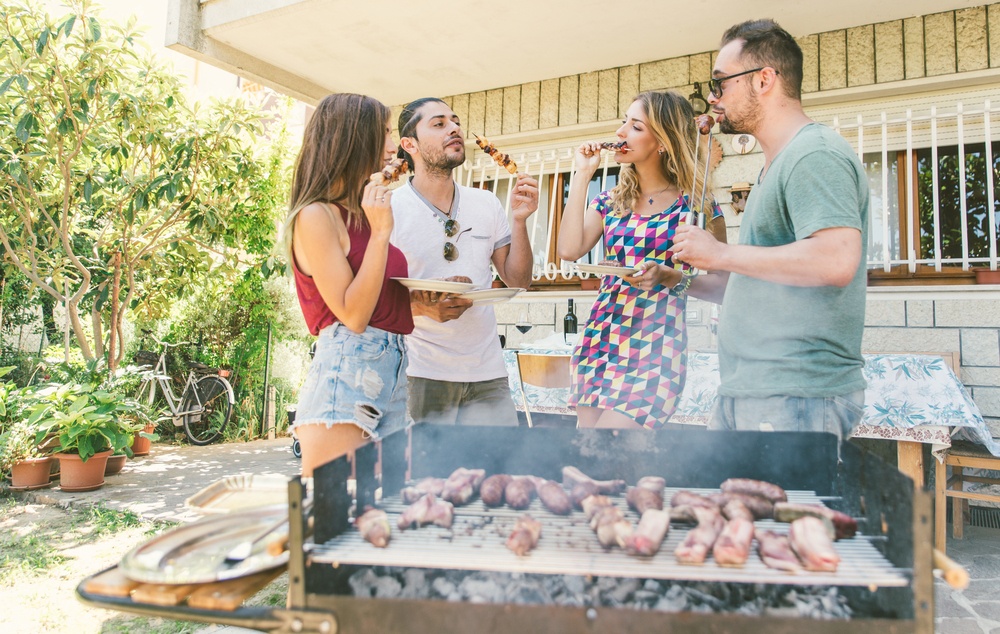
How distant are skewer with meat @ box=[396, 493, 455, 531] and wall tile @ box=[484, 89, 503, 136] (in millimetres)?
4664

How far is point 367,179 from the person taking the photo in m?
1.96

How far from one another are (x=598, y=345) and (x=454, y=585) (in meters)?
1.10

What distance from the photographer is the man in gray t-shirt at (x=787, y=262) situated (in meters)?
1.46

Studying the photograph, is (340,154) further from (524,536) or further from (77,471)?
(77,471)

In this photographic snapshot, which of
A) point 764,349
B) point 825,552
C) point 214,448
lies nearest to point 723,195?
point 764,349

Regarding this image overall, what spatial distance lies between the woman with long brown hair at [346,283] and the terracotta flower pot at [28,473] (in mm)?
4164

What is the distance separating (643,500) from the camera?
1373mm

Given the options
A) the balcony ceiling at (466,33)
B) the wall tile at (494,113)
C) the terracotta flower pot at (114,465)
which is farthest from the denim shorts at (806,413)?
the terracotta flower pot at (114,465)

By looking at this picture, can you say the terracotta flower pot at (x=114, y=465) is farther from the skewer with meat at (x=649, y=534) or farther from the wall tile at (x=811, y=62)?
the wall tile at (x=811, y=62)

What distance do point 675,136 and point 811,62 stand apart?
112 inches

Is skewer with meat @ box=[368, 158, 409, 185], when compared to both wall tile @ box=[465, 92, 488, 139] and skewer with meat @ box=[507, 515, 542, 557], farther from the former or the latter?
wall tile @ box=[465, 92, 488, 139]

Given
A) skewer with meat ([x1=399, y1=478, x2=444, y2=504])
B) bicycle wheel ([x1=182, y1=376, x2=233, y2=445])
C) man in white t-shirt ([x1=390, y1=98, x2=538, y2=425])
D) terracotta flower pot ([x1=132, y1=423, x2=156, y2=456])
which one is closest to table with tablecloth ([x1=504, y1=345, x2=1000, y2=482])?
man in white t-shirt ([x1=390, y1=98, x2=538, y2=425])

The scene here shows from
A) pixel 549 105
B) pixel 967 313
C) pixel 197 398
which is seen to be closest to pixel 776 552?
pixel 967 313

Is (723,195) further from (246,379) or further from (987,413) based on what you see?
(246,379)
